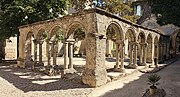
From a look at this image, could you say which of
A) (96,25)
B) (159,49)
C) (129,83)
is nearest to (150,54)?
(159,49)

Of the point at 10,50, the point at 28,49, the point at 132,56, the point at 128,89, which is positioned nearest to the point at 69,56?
the point at 128,89

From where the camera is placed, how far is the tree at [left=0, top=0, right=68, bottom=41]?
57.9ft

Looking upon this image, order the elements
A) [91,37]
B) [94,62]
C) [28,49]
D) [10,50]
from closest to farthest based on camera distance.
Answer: [94,62] < [91,37] < [28,49] < [10,50]

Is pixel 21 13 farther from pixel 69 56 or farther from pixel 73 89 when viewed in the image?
pixel 73 89

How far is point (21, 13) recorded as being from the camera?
17.7 metres

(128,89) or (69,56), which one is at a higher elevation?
(69,56)

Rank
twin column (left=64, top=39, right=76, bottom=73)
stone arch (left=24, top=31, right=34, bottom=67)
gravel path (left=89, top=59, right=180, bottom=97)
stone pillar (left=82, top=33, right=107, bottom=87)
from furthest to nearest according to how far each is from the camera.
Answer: stone arch (left=24, top=31, right=34, bottom=67)
twin column (left=64, top=39, right=76, bottom=73)
stone pillar (left=82, top=33, right=107, bottom=87)
gravel path (left=89, top=59, right=180, bottom=97)

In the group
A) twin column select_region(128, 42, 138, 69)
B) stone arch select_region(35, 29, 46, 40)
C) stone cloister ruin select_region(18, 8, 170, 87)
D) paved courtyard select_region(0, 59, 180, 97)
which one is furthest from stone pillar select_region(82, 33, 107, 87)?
stone arch select_region(35, 29, 46, 40)

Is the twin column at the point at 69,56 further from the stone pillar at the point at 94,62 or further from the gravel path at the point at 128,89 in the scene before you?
the gravel path at the point at 128,89

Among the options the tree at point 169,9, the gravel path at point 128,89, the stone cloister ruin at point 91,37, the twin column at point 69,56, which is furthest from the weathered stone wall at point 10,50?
the gravel path at point 128,89

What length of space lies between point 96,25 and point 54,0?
9.76m

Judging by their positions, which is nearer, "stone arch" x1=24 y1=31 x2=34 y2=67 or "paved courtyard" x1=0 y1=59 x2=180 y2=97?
"paved courtyard" x1=0 y1=59 x2=180 y2=97

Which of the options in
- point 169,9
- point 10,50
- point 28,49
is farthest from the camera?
point 10,50

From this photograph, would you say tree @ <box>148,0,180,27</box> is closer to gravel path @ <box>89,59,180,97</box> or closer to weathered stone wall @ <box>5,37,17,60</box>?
gravel path @ <box>89,59,180,97</box>
